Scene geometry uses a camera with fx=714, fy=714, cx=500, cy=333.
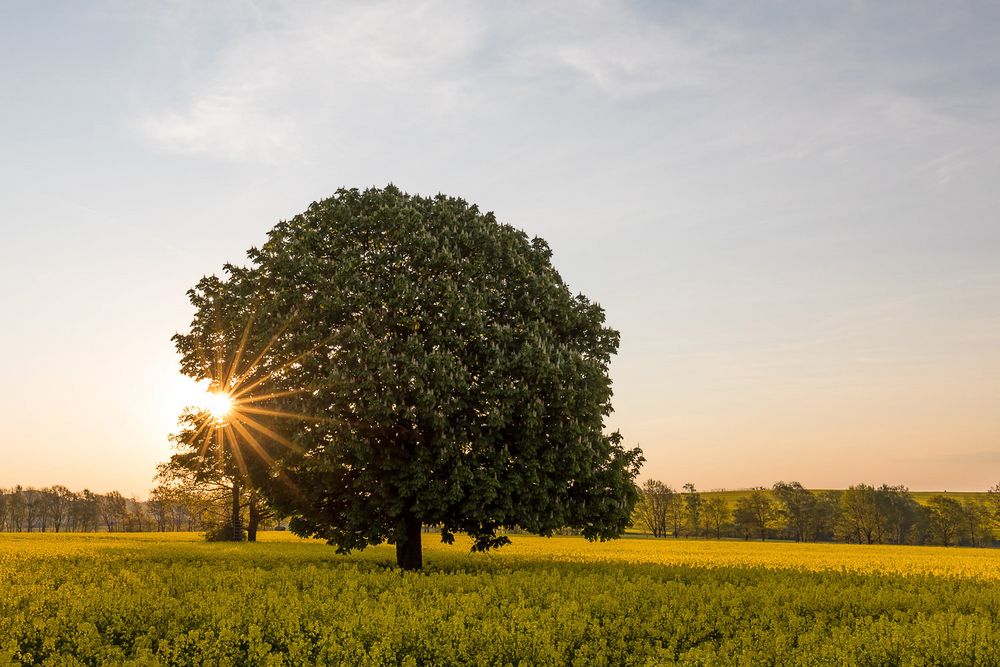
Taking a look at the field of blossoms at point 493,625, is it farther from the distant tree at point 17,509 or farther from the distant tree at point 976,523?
the distant tree at point 17,509

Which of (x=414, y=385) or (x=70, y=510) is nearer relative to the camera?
(x=414, y=385)

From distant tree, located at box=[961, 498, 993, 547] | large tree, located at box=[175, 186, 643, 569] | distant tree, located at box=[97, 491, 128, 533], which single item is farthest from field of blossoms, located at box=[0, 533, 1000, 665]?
distant tree, located at box=[97, 491, 128, 533]

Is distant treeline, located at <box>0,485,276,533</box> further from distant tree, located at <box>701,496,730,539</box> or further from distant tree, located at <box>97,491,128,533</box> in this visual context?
distant tree, located at <box>701,496,730,539</box>

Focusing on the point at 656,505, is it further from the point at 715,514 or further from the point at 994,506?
the point at 994,506

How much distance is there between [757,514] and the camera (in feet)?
444

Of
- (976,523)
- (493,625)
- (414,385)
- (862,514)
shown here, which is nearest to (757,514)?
(862,514)

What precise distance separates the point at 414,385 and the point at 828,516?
138m

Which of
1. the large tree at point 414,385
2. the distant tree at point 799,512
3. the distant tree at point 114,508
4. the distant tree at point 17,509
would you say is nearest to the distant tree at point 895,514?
the distant tree at point 799,512

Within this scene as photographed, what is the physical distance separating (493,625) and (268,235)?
841 inches

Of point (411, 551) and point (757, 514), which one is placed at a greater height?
point (411, 551)

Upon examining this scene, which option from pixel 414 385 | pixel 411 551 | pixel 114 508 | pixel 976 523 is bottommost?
pixel 976 523

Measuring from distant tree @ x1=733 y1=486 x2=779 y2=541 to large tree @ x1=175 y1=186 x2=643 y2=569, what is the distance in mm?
119576

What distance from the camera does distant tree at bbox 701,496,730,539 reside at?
145125 mm

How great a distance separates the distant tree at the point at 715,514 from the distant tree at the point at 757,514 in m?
4.84
